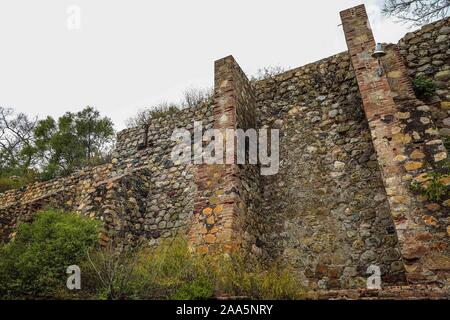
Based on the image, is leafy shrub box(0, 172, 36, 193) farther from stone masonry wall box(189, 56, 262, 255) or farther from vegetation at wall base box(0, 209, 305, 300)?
stone masonry wall box(189, 56, 262, 255)

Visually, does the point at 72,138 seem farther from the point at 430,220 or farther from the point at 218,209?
the point at 430,220

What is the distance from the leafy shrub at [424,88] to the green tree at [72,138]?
15.2 m

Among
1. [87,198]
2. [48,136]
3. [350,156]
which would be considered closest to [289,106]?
[350,156]

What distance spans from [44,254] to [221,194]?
9.64ft

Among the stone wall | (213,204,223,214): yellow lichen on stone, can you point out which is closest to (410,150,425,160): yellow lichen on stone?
the stone wall

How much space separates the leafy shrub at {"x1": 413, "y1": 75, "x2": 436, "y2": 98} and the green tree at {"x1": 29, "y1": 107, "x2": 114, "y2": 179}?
15.2 m

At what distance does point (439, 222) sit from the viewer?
14.4 feet

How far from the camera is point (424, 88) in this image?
19.9 feet

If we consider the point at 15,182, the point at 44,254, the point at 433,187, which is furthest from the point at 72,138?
the point at 433,187

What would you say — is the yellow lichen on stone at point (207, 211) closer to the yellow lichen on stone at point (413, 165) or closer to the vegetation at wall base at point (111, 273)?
the vegetation at wall base at point (111, 273)

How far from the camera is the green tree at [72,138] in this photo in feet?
60.0

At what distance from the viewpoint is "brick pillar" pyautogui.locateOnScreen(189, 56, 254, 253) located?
17.8 feet

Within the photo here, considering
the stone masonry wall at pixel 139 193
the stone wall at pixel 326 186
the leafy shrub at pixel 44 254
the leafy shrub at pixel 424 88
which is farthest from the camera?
the stone masonry wall at pixel 139 193

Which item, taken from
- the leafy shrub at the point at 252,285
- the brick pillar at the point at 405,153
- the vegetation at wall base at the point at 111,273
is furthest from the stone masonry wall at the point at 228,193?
the brick pillar at the point at 405,153
